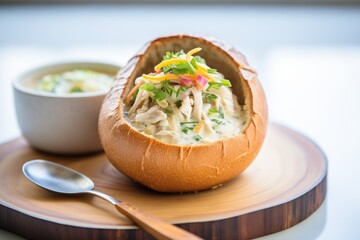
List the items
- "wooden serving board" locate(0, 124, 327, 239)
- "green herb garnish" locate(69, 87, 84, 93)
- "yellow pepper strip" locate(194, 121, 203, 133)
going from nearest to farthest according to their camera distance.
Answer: "wooden serving board" locate(0, 124, 327, 239) → "yellow pepper strip" locate(194, 121, 203, 133) → "green herb garnish" locate(69, 87, 84, 93)

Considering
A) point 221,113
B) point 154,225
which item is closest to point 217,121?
point 221,113

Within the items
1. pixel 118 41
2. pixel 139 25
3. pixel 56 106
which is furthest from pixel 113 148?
pixel 139 25

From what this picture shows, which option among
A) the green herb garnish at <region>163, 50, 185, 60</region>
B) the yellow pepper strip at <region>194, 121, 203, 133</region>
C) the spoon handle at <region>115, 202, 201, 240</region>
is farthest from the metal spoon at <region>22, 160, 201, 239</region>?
the green herb garnish at <region>163, 50, 185, 60</region>

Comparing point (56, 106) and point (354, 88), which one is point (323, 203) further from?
point (354, 88)

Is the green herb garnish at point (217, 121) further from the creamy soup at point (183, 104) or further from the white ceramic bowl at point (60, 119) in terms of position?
the white ceramic bowl at point (60, 119)

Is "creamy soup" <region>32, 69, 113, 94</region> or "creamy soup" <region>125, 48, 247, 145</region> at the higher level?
"creamy soup" <region>125, 48, 247, 145</region>

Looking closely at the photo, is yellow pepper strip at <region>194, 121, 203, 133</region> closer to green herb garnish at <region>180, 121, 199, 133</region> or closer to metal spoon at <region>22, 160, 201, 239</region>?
Result: green herb garnish at <region>180, 121, 199, 133</region>

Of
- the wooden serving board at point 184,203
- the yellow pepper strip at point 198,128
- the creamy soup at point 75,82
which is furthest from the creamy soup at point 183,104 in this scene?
the creamy soup at point 75,82

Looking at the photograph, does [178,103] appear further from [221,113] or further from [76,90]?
[76,90]
